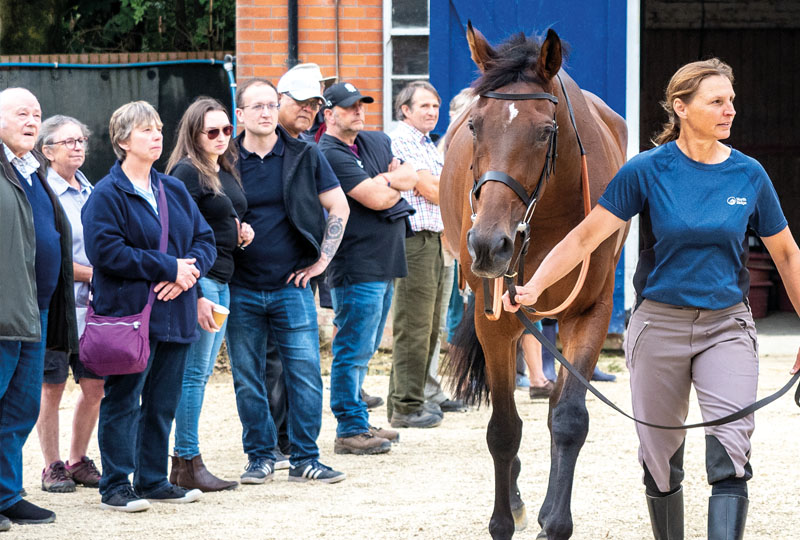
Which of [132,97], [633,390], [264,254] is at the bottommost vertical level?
[633,390]

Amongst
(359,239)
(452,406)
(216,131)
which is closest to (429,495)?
(359,239)

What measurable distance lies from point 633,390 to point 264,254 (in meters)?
2.49

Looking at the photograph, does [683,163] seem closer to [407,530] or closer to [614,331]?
[407,530]

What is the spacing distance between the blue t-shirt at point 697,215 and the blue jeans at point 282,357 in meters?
2.44

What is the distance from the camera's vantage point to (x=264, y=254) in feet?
19.1

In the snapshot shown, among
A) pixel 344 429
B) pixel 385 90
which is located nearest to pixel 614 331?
pixel 385 90

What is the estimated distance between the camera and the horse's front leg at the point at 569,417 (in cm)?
423

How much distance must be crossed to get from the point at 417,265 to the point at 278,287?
5.43 ft

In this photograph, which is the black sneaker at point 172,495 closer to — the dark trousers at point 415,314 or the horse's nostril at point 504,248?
the dark trousers at point 415,314

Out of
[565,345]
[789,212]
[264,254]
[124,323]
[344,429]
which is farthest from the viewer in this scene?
[789,212]

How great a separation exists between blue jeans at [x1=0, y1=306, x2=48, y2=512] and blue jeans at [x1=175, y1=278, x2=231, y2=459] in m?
0.85

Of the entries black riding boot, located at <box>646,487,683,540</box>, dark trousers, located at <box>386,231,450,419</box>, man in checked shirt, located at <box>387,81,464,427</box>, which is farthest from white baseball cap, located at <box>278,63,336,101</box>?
black riding boot, located at <box>646,487,683,540</box>

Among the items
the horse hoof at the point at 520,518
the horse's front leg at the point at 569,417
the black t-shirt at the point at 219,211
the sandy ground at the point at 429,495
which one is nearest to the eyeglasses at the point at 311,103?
the black t-shirt at the point at 219,211

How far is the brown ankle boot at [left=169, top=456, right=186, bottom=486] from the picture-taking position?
5.74 meters
